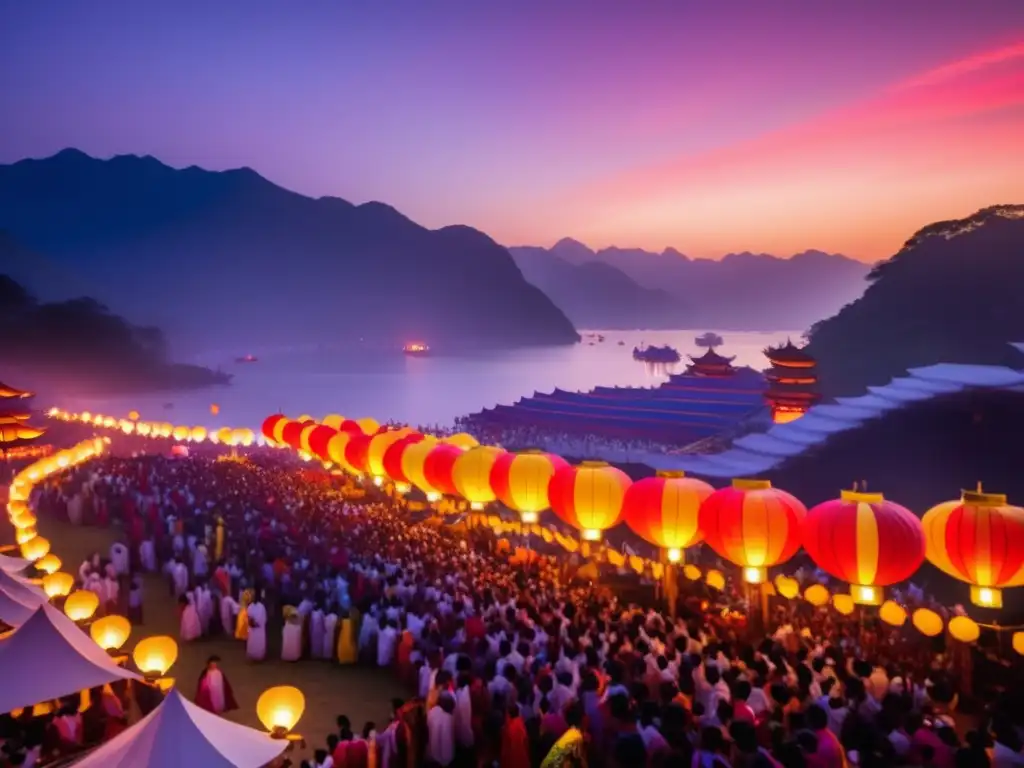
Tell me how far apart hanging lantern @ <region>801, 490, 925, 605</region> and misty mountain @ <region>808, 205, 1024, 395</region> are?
17.5m

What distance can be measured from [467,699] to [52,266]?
357 ft

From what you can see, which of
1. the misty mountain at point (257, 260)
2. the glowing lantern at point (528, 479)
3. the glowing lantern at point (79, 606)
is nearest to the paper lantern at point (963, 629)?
the glowing lantern at point (528, 479)

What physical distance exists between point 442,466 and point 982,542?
826 cm

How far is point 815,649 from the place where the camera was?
796cm

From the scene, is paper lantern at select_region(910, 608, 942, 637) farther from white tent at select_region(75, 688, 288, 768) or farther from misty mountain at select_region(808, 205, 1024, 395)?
misty mountain at select_region(808, 205, 1024, 395)

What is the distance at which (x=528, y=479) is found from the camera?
1104 centimetres

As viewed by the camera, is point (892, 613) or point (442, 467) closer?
point (892, 613)

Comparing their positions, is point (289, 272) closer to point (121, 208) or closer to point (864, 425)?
point (121, 208)

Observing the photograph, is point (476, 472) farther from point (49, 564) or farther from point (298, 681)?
point (49, 564)

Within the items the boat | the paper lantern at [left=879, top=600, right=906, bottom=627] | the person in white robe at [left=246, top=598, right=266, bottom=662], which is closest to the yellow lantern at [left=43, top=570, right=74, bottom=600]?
the person in white robe at [left=246, top=598, right=266, bottom=662]

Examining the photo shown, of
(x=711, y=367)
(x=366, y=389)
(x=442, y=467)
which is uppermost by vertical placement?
(x=711, y=367)

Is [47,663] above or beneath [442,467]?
beneath

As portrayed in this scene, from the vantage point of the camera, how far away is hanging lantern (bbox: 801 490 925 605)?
7.64 metres

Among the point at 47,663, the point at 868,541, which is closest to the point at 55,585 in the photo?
the point at 47,663
